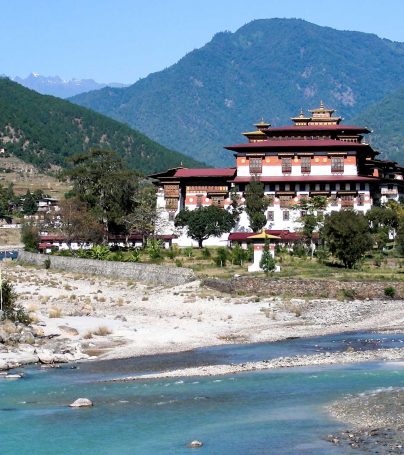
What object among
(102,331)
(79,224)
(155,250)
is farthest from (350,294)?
(79,224)

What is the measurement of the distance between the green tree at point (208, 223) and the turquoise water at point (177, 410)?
210 feet

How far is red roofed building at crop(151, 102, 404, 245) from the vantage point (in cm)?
11825

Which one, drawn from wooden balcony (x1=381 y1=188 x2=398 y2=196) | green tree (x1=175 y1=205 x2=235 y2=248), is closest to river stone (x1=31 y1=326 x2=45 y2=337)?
green tree (x1=175 y1=205 x2=235 y2=248)

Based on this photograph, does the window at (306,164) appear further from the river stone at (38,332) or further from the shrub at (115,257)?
the river stone at (38,332)

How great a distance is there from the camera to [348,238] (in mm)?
85875

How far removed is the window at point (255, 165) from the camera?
397ft

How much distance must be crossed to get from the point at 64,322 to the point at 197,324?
7521 mm

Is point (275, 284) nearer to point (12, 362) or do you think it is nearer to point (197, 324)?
point (197, 324)

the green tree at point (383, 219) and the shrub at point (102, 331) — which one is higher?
the green tree at point (383, 219)

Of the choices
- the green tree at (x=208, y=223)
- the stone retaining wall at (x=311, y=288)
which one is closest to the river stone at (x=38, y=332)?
the stone retaining wall at (x=311, y=288)

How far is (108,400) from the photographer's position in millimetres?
40875

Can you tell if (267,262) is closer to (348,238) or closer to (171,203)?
(348,238)

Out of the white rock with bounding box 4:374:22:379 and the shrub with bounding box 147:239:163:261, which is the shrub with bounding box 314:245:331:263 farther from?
the white rock with bounding box 4:374:22:379

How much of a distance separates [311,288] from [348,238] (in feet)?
35.9
